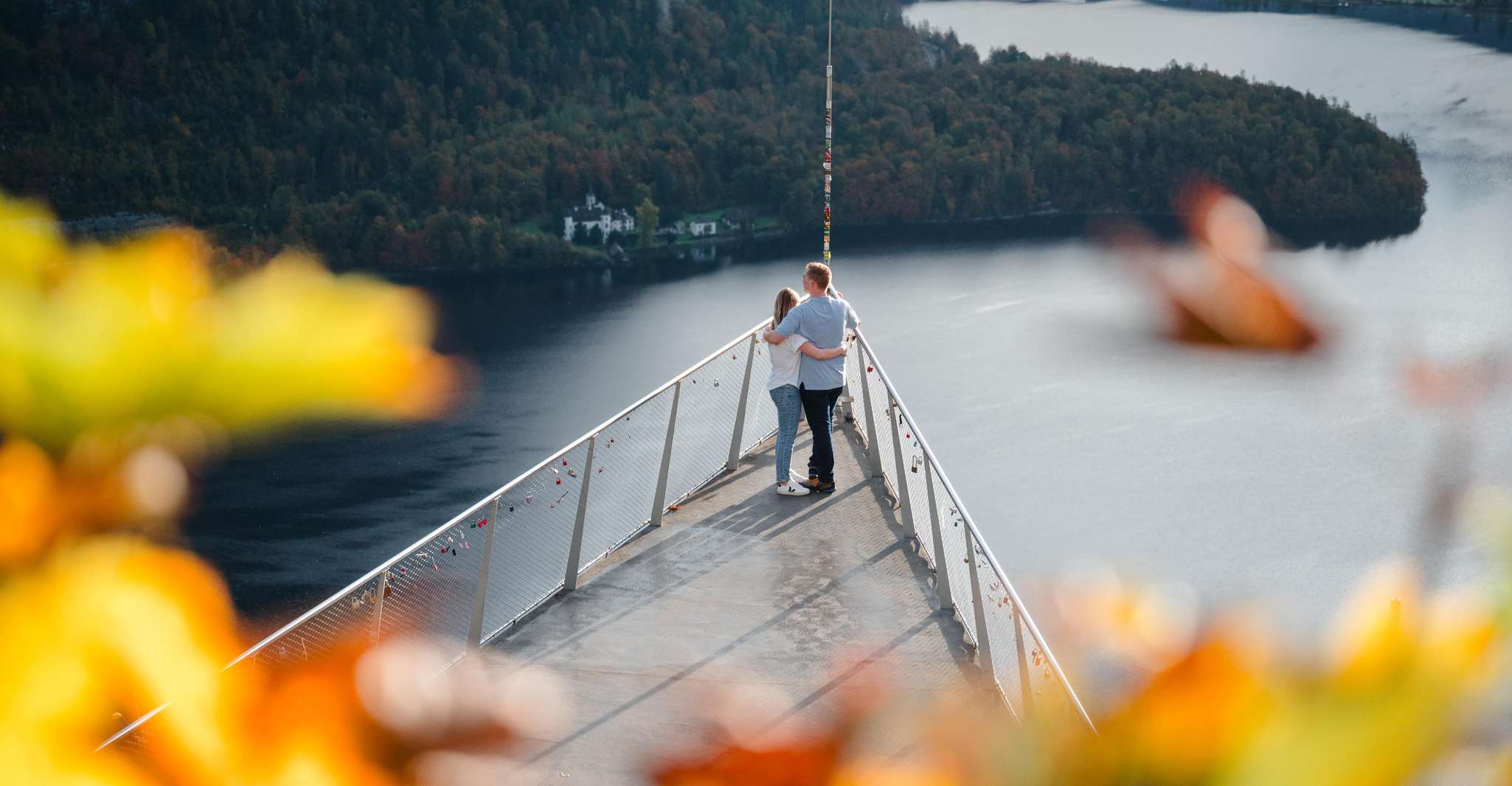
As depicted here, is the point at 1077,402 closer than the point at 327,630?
No

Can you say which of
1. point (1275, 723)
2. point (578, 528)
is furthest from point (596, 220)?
point (1275, 723)

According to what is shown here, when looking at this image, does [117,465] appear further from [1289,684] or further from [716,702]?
[716,702]

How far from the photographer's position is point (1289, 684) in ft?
3.29

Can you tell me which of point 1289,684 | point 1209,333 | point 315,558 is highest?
point 1209,333

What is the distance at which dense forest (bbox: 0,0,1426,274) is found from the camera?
5750 centimetres

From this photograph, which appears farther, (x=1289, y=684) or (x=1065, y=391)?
(x=1065, y=391)

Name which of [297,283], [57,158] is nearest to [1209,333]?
[297,283]

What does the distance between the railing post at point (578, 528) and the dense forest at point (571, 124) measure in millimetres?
44741

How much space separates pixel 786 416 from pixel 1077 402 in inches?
1751

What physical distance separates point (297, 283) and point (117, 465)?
2.50ft

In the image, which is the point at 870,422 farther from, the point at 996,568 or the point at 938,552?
the point at 996,568

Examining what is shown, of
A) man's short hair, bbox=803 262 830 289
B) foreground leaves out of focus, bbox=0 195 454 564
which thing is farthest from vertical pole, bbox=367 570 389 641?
man's short hair, bbox=803 262 830 289

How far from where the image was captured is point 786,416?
685 centimetres

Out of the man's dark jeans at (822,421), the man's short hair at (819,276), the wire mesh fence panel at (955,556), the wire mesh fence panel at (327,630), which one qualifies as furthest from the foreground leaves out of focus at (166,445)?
the man's dark jeans at (822,421)
